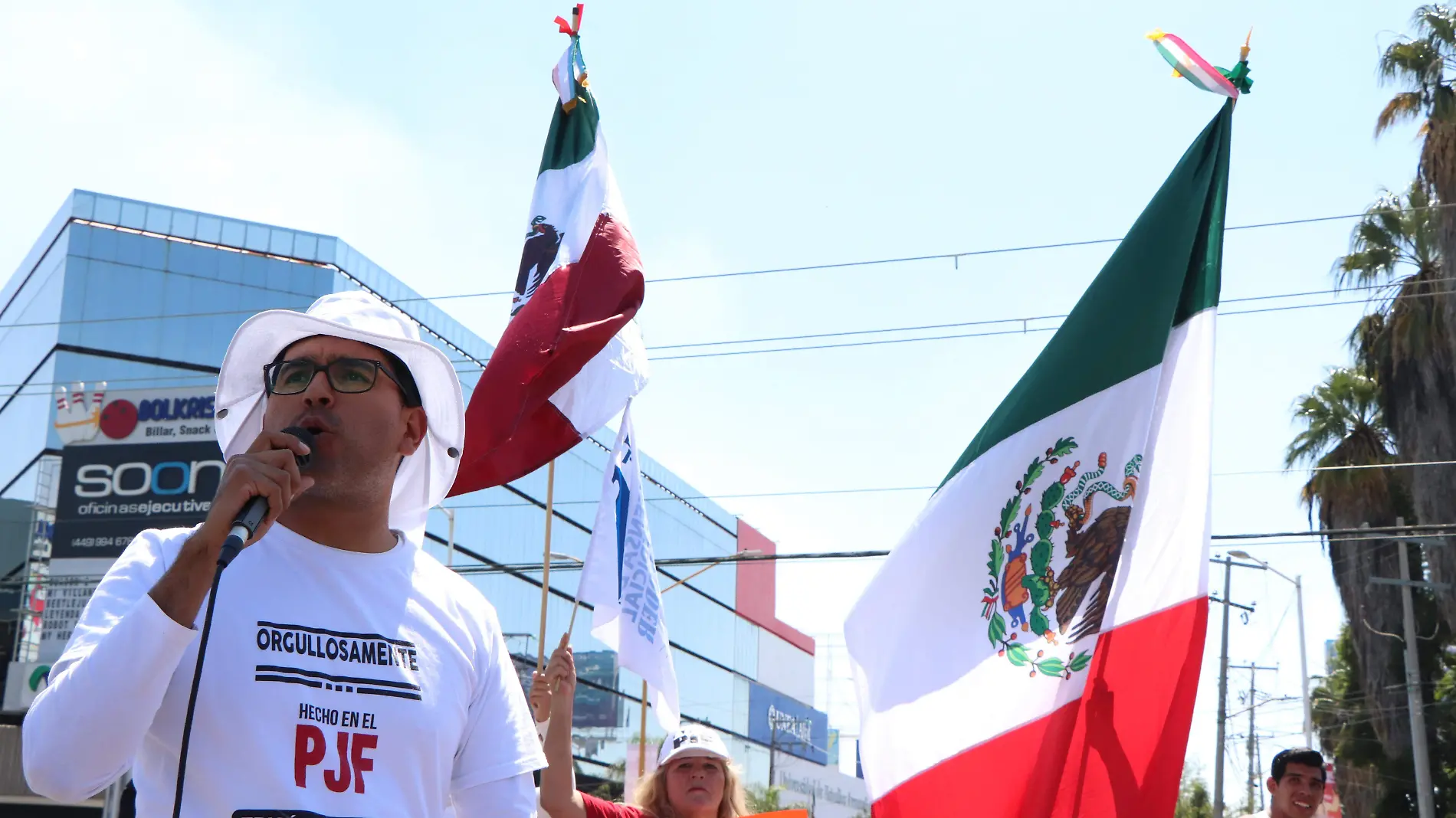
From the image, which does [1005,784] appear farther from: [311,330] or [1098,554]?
[311,330]

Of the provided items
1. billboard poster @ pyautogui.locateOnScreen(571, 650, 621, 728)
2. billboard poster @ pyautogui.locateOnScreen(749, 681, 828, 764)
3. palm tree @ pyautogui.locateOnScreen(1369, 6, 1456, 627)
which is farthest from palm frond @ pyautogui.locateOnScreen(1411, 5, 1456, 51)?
billboard poster @ pyautogui.locateOnScreen(749, 681, 828, 764)

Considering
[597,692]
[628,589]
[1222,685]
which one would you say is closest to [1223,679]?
[1222,685]

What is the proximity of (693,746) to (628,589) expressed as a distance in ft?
9.65

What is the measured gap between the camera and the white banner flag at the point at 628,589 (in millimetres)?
8891

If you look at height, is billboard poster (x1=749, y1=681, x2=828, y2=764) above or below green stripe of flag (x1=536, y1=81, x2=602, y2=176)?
above

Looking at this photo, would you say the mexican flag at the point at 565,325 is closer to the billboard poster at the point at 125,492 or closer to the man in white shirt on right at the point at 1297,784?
the man in white shirt on right at the point at 1297,784

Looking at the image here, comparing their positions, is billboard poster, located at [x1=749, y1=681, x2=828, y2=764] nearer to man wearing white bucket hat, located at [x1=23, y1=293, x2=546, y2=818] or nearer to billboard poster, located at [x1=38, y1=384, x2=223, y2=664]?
billboard poster, located at [x1=38, y1=384, x2=223, y2=664]

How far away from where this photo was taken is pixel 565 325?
23.4ft

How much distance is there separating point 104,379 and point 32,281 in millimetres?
5851

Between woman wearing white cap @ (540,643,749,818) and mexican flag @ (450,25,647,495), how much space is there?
3.12ft

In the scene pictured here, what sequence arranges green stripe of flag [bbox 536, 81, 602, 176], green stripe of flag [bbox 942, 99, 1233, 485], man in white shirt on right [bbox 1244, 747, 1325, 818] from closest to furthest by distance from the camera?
green stripe of flag [bbox 942, 99, 1233, 485]
man in white shirt on right [bbox 1244, 747, 1325, 818]
green stripe of flag [bbox 536, 81, 602, 176]

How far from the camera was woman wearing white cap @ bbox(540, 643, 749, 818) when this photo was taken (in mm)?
6051

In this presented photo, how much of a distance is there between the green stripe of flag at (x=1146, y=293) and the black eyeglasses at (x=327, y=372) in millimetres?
3783

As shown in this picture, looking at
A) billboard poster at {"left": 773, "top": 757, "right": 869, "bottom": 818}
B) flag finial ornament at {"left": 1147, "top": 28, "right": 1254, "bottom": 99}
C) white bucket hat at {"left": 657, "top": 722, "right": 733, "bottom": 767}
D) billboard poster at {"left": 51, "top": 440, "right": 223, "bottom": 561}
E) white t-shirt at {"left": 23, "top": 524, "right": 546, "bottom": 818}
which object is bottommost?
white t-shirt at {"left": 23, "top": 524, "right": 546, "bottom": 818}
